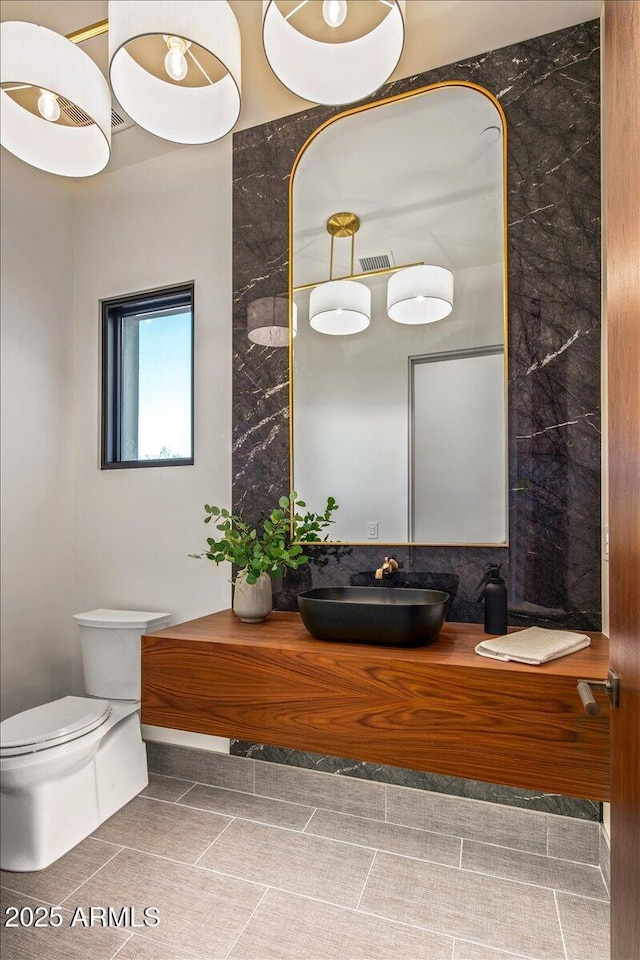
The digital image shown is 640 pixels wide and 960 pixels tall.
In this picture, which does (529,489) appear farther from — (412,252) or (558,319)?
(412,252)

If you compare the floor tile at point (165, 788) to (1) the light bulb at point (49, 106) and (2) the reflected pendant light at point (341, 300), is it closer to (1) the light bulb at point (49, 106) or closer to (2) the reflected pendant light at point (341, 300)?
(2) the reflected pendant light at point (341, 300)

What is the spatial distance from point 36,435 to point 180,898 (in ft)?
6.69

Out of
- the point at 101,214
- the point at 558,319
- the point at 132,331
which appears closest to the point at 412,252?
the point at 558,319

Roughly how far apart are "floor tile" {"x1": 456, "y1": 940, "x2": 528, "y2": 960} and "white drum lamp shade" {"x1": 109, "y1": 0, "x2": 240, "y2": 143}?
2.31m

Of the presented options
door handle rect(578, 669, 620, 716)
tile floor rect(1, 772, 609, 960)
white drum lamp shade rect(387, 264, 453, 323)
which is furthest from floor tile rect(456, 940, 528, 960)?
white drum lamp shade rect(387, 264, 453, 323)

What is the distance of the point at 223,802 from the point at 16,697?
1.08 meters

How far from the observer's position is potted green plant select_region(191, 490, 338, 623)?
83.4 inches

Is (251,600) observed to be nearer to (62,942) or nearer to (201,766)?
(201,766)

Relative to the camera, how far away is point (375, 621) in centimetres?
170

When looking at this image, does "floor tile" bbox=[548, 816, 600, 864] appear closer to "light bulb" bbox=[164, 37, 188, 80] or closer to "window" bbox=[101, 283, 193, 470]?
"window" bbox=[101, 283, 193, 470]

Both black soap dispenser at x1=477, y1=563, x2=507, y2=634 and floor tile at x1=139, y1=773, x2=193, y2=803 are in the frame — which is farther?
floor tile at x1=139, y1=773, x2=193, y2=803

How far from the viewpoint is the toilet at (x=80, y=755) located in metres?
1.94

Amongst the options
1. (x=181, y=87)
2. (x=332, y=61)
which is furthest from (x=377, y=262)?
(x=181, y=87)

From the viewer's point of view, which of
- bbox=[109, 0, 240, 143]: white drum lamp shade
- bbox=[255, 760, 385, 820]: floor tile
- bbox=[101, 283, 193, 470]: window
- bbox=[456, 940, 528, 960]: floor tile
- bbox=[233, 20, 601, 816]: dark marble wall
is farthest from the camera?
bbox=[101, 283, 193, 470]: window
